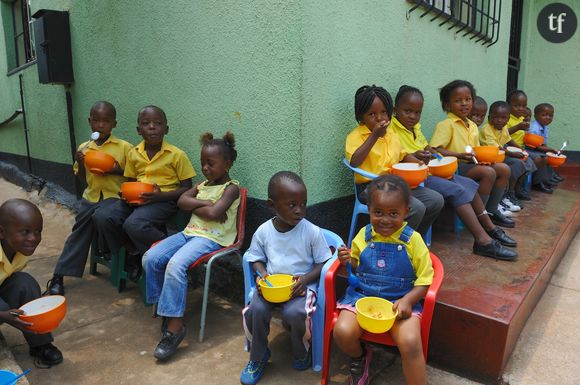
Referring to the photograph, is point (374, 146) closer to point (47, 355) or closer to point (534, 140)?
point (47, 355)

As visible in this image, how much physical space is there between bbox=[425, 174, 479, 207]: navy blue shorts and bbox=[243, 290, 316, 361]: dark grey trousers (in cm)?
132

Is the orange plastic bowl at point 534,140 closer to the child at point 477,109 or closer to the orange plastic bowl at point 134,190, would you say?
the child at point 477,109

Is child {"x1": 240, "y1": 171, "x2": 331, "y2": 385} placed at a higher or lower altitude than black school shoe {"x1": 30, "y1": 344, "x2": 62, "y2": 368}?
higher

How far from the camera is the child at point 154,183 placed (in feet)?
9.84

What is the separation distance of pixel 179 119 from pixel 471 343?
252 cm

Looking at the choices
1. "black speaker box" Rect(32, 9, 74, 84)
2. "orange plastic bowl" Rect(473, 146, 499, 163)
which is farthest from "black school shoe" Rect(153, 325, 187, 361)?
"black speaker box" Rect(32, 9, 74, 84)

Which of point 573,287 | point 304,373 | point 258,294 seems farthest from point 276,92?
point 573,287

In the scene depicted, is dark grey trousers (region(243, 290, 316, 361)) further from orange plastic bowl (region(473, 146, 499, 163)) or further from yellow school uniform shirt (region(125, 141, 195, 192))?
orange plastic bowl (region(473, 146, 499, 163))

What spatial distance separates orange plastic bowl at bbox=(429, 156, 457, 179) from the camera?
296cm

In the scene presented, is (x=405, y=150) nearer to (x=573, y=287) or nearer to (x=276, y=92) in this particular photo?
(x=276, y=92)

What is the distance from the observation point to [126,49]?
3.82m

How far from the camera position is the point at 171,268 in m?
2.46

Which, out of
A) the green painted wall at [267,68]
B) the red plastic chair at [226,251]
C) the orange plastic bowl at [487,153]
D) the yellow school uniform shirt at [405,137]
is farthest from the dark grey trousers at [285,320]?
the orange plastic bowl at [487,153]

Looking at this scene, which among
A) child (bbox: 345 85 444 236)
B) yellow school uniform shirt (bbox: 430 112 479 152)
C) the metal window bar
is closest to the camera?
child (bbox: 345 85 444 236)
